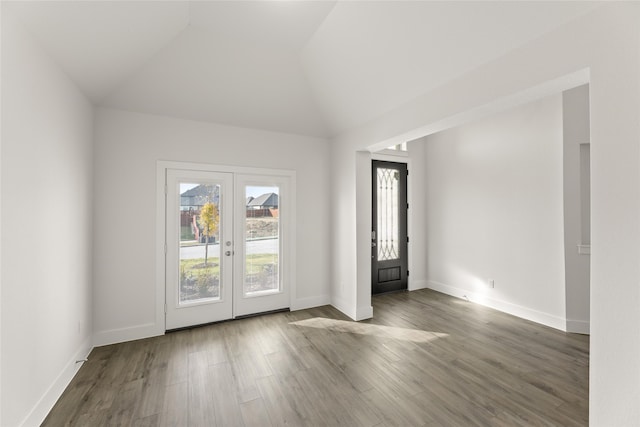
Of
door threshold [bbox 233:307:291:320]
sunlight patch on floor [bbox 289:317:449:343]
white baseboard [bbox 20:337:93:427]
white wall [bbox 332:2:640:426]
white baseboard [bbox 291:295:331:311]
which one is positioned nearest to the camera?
white wall [bbox 332:2:640:426]

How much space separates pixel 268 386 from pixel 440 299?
342 cm

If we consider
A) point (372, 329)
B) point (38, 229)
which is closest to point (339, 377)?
point (372, 329)

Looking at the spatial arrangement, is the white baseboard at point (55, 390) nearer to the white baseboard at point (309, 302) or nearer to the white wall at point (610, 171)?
the white baseboard at point (309, 302)

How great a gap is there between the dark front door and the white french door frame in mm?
1563

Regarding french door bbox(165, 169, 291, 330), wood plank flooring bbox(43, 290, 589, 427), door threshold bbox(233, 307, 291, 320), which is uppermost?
french door bbox(165, 169, 291, 330)

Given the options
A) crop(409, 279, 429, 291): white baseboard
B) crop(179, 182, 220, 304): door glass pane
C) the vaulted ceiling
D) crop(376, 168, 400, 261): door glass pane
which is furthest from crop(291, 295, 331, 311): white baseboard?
the vaulted ceiling

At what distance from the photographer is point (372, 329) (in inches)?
137

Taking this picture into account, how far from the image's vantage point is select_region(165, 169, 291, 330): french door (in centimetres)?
347

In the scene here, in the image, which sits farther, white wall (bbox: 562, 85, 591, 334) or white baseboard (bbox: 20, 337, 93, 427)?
white wall (bbox: 562, 85, 591, 334)

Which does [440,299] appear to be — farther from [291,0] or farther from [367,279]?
[291,0]

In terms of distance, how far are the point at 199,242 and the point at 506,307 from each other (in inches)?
180

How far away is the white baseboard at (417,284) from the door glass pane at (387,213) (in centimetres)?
63

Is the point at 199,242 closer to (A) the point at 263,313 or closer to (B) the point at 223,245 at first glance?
(B) the point at 223,245

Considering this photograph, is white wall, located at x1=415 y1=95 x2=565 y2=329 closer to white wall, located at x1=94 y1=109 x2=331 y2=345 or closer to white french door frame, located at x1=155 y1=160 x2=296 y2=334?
white french door frame, located at x1=155 y1=160 x2=296 y2=334
